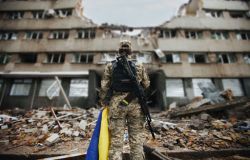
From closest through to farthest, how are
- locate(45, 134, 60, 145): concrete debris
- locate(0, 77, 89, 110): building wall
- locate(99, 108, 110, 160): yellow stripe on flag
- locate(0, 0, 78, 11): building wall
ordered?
locate(99, 108, 110, 160): yellow stripe on flag → locate(45, 134, 60, 145): concrete debris → locate(0, 77, 89, 110): building wall → locate(0, 0, 78, 11): building wall

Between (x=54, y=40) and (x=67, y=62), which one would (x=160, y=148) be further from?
(x=54, y=40)

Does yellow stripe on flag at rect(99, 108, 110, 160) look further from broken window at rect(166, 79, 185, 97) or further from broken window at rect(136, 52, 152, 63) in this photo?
broken window at rect(136, 52, 152, 63)

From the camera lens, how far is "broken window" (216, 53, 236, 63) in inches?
437

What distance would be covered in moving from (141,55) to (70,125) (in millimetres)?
9051

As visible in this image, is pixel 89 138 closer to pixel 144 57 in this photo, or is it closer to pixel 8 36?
pixel 144 57

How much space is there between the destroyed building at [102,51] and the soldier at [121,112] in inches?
292

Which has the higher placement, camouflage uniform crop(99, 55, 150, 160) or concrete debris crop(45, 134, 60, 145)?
camouflage uniform crop(99, 55, 150, 160)

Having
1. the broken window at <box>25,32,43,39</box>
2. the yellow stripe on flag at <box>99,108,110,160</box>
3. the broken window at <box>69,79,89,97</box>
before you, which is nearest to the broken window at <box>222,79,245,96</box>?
the yellow stripe on flag at <box>99,108,110,160</box>

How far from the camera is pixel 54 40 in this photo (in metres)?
11.6

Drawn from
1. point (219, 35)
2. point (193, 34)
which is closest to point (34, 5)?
point (193, 34)

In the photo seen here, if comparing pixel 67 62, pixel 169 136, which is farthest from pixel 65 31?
pixel 169 136

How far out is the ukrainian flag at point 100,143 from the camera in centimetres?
174

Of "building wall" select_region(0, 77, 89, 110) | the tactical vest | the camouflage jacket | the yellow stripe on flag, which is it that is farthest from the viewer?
"building wall" select_region(0, 77, 89, 110)

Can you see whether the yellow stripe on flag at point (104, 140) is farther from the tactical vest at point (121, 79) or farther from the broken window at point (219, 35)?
the broken window at point (219, 35)
